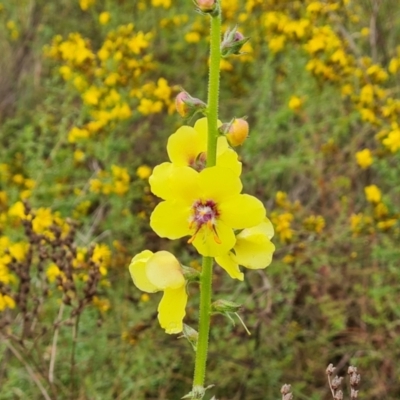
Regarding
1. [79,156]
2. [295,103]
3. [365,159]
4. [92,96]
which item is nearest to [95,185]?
[79,156]

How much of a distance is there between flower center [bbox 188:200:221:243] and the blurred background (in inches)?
40.6

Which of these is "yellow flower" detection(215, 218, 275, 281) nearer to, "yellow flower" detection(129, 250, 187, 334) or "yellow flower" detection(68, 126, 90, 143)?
"yellow flower" detection(129, 250, 187, 334)

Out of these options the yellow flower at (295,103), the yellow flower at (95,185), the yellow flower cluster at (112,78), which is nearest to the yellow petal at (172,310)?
the yellow flower at (95,185)

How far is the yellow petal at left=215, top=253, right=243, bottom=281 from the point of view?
128 centimetres

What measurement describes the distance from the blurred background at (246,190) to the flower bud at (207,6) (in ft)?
4.03

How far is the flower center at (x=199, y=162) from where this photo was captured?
1286mm

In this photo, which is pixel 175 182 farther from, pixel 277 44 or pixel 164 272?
pixel 277 44

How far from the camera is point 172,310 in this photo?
129 centimetres

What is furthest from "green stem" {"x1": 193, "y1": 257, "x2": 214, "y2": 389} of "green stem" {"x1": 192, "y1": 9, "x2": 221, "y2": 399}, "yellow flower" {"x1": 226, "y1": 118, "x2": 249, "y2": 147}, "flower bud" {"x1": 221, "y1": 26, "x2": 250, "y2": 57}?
"flower bud" {"x1": 221, "y1": 26, "x2": 250, "y2": 57}

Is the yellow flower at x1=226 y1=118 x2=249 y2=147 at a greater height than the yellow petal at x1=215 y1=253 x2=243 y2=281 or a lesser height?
greater

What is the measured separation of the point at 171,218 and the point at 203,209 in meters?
0.06

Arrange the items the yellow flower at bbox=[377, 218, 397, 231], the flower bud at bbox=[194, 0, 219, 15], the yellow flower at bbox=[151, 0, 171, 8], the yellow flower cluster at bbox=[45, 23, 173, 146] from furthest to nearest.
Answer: the yellow flower at bbox=[151, 0, 171, 8]
the yellow flower cluster at bbox=[45, 23, 173, 146]
the yellow flower at bbox=[377, 218, 397, 231]
the flower bud at bbox=[194, 0, 219, 15]

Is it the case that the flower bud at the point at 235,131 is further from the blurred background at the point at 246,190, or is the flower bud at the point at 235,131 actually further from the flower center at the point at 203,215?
the blurred background at the point at 246,190

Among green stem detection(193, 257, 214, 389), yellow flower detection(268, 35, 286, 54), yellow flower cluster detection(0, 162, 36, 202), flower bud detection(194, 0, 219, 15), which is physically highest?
yellow flower detection(268, 35, 286, 54)
